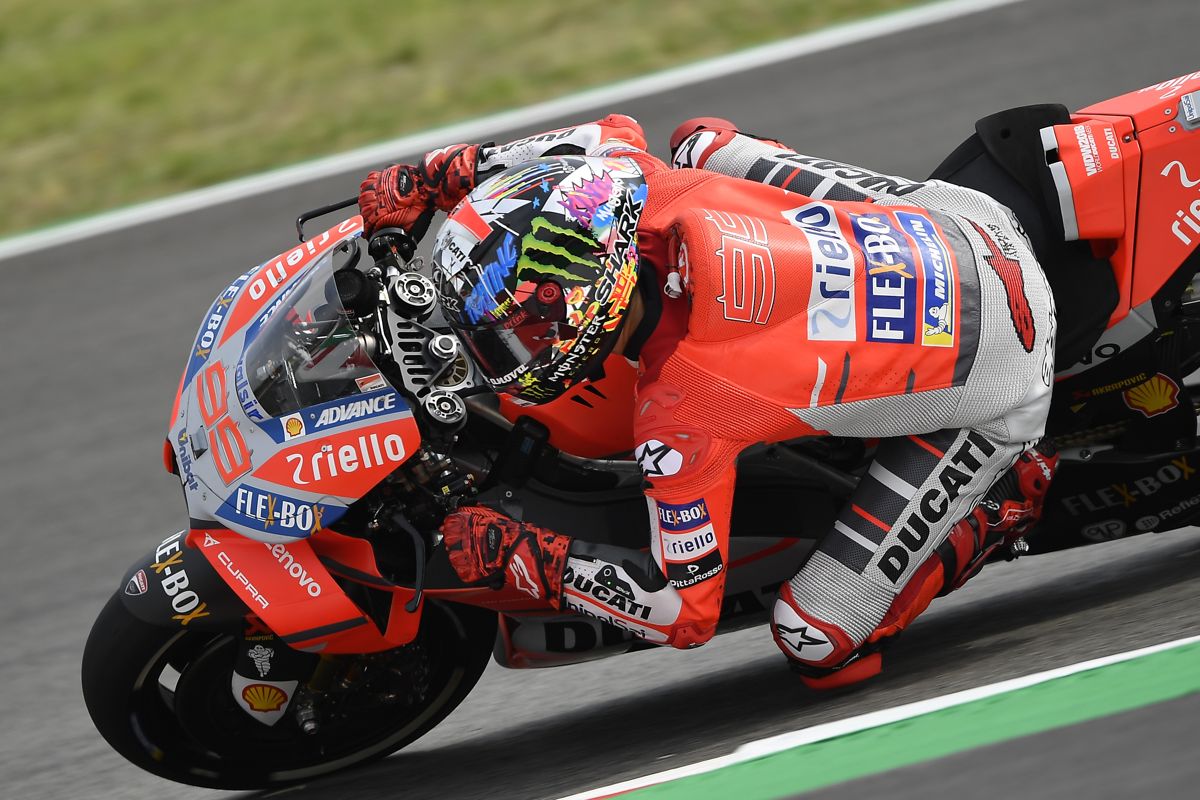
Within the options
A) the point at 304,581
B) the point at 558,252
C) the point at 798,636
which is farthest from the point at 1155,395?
the point at 304,581

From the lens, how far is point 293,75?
9.07 meters

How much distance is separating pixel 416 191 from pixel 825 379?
3.85 feet

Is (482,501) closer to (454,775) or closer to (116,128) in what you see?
(454,775)

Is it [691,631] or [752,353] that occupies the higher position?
[752,353]

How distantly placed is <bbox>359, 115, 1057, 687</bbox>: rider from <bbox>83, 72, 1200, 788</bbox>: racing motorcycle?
0.16m

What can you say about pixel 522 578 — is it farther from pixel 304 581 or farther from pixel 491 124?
pixel 491 124

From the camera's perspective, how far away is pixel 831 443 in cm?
386

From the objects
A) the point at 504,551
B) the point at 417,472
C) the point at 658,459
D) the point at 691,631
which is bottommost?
the point at 691,631

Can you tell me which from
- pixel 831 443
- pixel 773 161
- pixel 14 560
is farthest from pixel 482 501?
pixel 14 560

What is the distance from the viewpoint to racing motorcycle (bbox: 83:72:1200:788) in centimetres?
325

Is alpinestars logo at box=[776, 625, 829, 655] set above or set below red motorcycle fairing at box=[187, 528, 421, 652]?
below

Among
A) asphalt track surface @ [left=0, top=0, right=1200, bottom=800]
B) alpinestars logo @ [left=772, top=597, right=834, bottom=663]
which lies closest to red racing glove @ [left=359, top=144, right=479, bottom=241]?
alpinestars logo @ [left=772, top=597, right=834, bottom=663]

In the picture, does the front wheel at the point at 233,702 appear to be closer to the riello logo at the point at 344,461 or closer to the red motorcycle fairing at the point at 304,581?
the red motorcycle fairing at the point at 304,581

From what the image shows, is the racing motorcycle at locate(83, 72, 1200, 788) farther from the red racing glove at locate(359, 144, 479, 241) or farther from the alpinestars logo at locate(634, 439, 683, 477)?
the alpinestars logo at locate(634, 439, 683, 477)
